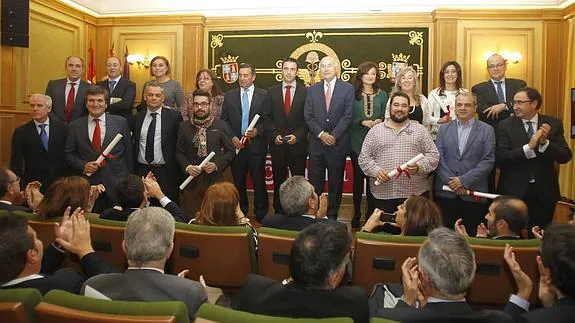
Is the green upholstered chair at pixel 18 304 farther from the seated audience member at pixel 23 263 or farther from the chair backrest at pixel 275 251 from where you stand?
the chair backrest at pixel 275 251

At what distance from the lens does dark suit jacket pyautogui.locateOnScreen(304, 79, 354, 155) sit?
473cm

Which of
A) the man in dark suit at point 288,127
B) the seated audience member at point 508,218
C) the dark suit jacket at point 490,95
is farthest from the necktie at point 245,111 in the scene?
the seated audience member at point 508,218

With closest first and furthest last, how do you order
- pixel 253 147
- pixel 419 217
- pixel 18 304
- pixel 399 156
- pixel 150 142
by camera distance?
pixel 18 304, pixel 419 217, pixel 399 156, pixel 150 142, pixel 253 147

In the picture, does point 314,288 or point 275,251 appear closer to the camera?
point 314,288

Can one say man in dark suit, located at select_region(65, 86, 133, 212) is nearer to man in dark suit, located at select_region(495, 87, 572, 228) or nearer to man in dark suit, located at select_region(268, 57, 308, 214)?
man in dark suit, located at select_region(268, 57, 308, 214)

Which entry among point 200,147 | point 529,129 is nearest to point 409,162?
point 529,129

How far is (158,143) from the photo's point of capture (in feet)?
15.0

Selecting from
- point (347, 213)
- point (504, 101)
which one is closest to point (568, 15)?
point (504, 101)


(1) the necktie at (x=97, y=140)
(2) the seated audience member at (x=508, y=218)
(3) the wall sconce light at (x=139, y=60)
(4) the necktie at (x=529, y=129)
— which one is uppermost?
(3) the wall sconce light at (x=139, y=60)

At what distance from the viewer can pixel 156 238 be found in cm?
189

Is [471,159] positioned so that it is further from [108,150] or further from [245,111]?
[108,150]

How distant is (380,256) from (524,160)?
2219mm

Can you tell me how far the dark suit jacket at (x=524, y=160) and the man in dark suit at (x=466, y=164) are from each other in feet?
0.41

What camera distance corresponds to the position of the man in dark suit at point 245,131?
5.00 metres
